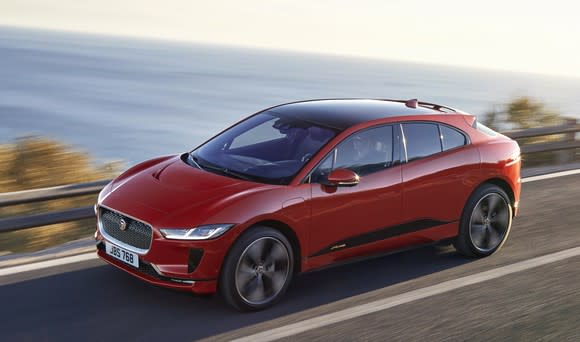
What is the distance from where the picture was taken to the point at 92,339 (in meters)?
5.12

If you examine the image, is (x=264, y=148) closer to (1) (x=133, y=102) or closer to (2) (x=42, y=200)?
(2) (x=42, y=200)

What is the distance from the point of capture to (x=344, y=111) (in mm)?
Result: 6785

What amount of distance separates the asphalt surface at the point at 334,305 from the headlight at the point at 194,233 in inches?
24.7

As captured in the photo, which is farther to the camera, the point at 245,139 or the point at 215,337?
the point at 245,139

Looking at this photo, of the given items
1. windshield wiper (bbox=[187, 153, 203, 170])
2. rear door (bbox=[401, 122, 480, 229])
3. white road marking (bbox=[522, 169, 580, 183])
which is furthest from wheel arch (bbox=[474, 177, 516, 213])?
white road marking (bbox=[522, 169, 580, 183])

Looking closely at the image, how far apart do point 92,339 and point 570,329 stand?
337 centimetres

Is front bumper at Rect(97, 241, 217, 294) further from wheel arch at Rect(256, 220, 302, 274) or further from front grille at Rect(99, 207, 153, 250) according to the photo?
wheel arch at Rect(256, 220, 302, 274)

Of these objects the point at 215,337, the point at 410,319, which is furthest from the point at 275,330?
the point at 410,319

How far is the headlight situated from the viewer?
5371 mm

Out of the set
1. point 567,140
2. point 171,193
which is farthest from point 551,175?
point 171,193

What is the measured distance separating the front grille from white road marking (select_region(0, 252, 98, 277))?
1.08m

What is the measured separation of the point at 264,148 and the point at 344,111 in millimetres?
818

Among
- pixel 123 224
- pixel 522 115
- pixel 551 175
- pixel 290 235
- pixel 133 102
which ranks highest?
pixel 123 224

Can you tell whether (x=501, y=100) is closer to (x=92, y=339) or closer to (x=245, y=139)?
(x=245, y=139)
